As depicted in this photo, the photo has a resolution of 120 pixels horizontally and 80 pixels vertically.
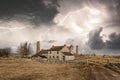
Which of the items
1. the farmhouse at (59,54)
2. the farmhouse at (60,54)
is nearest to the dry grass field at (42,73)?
the farmhouse at (60,54)

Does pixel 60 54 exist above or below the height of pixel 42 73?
above

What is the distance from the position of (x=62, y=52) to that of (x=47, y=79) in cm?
7690

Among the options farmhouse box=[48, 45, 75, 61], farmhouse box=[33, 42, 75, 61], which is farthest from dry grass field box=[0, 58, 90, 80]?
farmhouse box=[33, 42, 75, 61]

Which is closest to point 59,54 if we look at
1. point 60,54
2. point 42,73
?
point 60,54

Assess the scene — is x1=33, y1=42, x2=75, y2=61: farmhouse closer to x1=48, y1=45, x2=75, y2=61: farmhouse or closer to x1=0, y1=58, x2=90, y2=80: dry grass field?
x1=48, y1=45, x2=75, y2=61: farmhouse

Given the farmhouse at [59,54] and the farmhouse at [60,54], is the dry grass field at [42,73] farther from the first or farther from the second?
the farmhouse at [59,54]

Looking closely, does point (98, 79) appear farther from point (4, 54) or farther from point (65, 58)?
point (4, 54)

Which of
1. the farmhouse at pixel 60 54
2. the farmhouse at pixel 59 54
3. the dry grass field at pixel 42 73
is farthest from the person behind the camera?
the farmhouse at pixel 59 54

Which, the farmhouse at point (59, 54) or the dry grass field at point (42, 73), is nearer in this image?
the dry grass field at point (42, 73)

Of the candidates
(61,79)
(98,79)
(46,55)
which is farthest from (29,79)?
(46,55)

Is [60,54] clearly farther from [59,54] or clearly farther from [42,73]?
[42,73]

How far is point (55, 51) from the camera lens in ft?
358

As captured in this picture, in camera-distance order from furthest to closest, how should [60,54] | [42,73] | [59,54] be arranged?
[59,54] → [60,54] → [42,73]

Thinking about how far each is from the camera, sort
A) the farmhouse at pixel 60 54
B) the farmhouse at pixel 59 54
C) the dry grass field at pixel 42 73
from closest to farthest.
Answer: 1. the dry grass field at pixel 42 73
2. the farmhouse at pixel 60 54
3. the farmhouse at pixel 59 54
